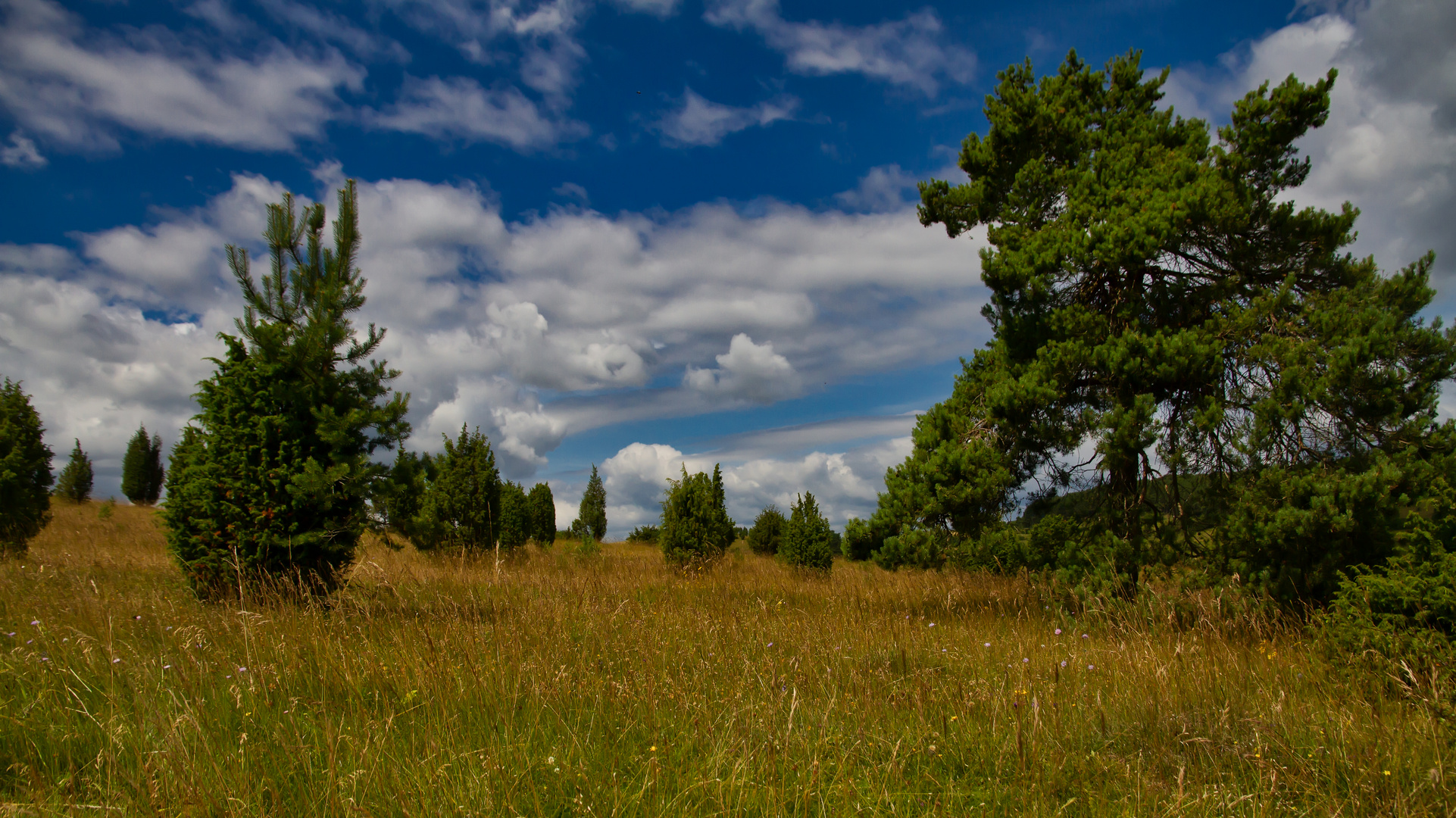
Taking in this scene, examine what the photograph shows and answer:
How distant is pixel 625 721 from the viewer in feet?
9.81

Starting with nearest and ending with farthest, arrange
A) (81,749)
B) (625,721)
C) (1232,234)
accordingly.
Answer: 1. (81,749)
2. (625,721)
3. (1232,234)

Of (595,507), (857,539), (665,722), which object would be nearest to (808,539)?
(857,539)

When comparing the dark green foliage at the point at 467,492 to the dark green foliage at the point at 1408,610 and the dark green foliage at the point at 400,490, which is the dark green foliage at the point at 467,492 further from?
the dark green foliage at the point at 1408,610

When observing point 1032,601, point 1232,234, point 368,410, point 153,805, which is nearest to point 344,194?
point 368,410

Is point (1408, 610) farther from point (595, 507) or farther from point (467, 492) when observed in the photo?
point (595, 507)

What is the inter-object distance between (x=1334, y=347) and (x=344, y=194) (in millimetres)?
9765

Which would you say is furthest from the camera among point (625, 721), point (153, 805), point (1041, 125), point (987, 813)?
point (1041, 125)

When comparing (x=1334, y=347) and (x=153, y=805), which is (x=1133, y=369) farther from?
(x=153, y=805)

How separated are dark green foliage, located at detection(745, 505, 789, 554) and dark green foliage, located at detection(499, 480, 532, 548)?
334 inches

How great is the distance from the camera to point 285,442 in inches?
236

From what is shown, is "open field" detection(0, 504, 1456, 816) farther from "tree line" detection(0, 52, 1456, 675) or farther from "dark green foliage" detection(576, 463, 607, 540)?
"dark green foliage" detection(576, 463, 607, 540)

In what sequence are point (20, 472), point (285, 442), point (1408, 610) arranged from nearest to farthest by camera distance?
point (1408, 610) < point (285, 442) < point (20, 472)

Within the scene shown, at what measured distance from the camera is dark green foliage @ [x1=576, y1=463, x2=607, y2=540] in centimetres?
3741

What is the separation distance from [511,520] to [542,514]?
8319mm
